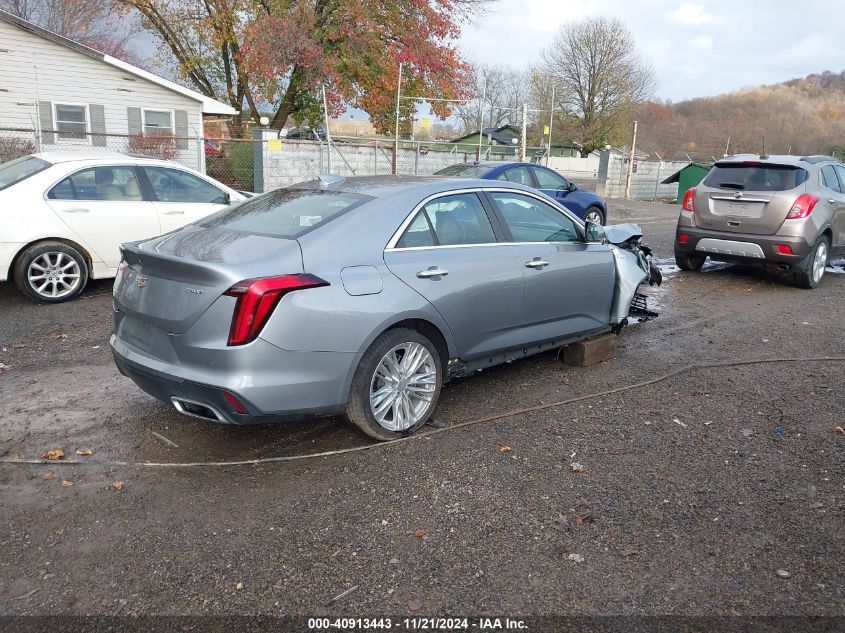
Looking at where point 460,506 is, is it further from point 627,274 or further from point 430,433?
point 627,274

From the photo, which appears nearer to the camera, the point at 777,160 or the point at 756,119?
the point at 777,160

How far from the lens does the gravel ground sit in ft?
9.16

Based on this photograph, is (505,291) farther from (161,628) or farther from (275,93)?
(275,93)

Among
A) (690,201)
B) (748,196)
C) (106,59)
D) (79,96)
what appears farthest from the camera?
(79,96)

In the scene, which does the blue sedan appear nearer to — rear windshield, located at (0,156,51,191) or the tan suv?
the tan suv

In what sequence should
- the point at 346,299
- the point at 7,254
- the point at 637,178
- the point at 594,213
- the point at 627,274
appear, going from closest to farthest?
the point at 346,299
the point at 627,274
the point at 7,254
the point at 594,213
the point at 637,178

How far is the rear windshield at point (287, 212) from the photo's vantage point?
412 centimetres

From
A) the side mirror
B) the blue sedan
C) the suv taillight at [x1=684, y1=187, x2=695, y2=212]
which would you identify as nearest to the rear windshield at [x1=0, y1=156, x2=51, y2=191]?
the side mirror

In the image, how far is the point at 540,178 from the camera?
13094mm

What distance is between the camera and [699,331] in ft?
22.8

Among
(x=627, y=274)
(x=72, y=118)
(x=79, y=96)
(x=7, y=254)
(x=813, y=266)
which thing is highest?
(x=79, y=96)

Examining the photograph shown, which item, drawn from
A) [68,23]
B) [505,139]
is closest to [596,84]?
[505,139]

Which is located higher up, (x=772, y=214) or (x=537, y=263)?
(x=772, y=214)

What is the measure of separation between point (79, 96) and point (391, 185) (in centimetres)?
1804
